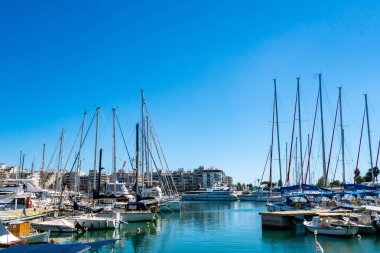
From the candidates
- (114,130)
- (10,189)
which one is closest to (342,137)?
(114,130)

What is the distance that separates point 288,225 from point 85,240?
836 inches

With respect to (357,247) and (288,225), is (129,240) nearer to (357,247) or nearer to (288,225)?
(288,225)

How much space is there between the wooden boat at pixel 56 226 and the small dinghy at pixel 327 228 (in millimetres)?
24464

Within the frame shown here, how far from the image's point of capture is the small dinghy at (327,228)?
33062mm

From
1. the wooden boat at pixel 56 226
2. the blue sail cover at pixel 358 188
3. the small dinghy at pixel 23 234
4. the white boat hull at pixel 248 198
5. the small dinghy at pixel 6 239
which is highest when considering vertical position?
the blue sail cover at pixel 358 188

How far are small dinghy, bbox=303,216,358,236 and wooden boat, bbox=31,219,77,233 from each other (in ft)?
80.3

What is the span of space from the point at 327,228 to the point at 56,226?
88.5 feet

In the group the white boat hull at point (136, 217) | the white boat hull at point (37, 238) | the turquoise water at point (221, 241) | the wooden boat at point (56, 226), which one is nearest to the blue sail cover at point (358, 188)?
the turquoise water at point (221, 241)

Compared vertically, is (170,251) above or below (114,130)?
below

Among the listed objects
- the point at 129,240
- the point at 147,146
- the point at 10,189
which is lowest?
the point at 129,240

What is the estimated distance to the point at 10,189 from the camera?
5481cm

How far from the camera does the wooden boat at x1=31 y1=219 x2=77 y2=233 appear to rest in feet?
121

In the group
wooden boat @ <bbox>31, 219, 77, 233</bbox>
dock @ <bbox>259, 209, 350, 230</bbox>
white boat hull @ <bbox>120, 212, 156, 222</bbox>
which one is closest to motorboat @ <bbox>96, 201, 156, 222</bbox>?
white boat hull @ <bbox>120, 212, 156, 222</bbox>

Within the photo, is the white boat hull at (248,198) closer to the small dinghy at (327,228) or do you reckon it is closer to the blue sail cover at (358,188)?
the blue sail cover at (358,188)
